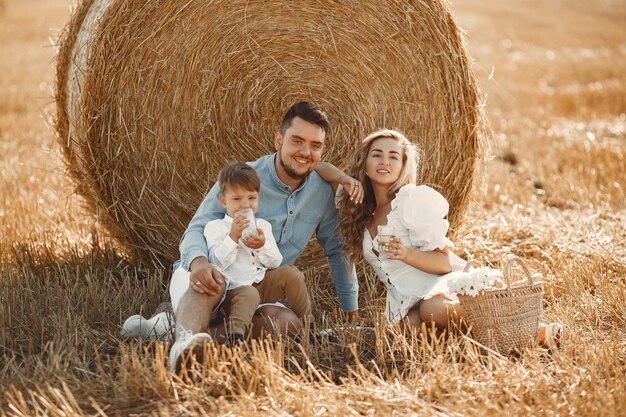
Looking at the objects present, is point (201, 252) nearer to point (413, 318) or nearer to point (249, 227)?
point (249, 227)

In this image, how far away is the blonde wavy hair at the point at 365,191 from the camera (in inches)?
163

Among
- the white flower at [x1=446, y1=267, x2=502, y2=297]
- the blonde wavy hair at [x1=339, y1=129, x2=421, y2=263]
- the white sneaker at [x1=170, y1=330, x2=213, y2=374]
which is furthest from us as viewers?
the blonde wavy hair at [x1=339, y1=129, x2=421, y2=263]

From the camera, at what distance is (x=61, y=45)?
16.2 feet

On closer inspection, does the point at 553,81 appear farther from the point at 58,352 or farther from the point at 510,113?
the point at 58,352

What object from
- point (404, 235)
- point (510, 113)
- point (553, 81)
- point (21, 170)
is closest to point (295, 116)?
point (404, 235)

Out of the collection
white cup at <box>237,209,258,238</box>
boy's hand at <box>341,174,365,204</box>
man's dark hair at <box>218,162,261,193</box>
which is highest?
man's dark hair at <box>218,162,261,193</box>

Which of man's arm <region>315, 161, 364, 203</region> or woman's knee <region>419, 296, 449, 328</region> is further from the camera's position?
man's arm <region>315, 161, 364, 203</region>

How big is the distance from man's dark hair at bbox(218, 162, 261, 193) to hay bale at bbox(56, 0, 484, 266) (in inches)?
43.2

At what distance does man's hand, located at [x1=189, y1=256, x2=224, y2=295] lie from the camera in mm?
3689

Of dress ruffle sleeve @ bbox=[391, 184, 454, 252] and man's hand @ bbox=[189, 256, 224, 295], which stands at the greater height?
dress ruffle sleeve @ bbox=[391, 184, 454, 252]

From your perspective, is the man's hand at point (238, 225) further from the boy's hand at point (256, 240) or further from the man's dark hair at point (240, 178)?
the man's dark hair at point (240, 178)

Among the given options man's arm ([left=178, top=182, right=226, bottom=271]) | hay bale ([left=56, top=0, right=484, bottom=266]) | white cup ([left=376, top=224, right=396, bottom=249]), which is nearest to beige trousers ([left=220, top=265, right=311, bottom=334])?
man's arm ([left=178, top=182, right=226, bottom=271])

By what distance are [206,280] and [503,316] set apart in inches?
54.3

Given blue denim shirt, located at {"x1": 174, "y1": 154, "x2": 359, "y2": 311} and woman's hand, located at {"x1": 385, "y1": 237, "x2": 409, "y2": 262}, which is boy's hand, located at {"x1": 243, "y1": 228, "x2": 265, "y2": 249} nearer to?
blue denim shirt, located at {"x1": 174, "y1": 154, "x2": 359, "y2": 311}
